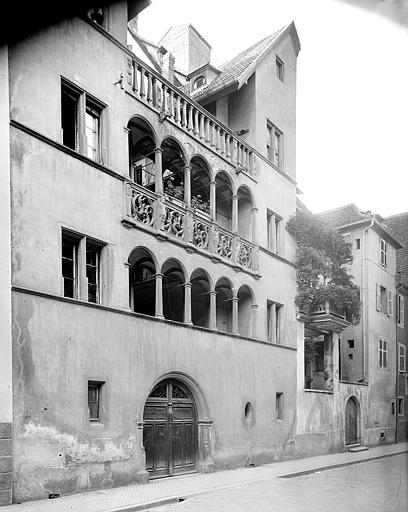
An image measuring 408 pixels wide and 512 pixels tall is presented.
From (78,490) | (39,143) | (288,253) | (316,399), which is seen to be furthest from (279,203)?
(78,490)

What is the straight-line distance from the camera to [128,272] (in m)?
14.4

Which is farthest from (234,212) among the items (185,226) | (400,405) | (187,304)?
(400,405)

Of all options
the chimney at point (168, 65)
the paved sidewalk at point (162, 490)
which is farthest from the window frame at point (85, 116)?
the chimney at point (168, 65)

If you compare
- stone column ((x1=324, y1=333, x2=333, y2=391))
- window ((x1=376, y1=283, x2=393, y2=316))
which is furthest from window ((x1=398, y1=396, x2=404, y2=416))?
stone column ((x1=324, y1=333, x2=333, y2=391))

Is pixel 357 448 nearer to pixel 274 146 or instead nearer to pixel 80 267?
pixel 274 146

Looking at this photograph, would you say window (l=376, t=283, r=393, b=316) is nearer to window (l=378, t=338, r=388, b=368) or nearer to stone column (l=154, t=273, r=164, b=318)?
window (l=378, t=338, r=388, b=368)

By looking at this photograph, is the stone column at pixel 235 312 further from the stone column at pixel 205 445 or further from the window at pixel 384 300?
the window at pixel 384 300

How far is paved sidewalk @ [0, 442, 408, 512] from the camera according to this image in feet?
32.7

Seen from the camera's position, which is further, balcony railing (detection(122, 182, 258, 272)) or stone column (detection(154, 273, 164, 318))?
stone column (detection(154, 273, 164, 318))

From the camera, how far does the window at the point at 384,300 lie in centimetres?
2955

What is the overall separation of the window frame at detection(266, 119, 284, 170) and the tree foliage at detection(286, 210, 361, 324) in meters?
2.06

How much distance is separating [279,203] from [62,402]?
12.3m

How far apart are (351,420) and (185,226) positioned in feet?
46.3

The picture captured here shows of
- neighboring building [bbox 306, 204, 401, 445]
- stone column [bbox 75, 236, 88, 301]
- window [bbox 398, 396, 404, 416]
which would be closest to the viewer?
stone column [bbox 75, 236, 88, 301]
